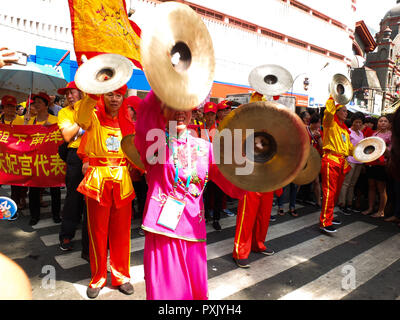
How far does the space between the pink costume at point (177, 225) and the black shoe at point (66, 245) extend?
95.5 inches

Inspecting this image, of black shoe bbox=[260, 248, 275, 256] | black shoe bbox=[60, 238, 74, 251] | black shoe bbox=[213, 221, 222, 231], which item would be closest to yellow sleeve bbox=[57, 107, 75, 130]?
black shoe bbox=[60, 238, 74, 251]

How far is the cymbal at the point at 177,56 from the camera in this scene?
1.27m

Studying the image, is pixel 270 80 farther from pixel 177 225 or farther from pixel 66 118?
pixel 177 225

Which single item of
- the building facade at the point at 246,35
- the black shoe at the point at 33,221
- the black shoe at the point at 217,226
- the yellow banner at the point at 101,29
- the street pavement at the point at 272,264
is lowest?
the street pavement at the point at 272,264

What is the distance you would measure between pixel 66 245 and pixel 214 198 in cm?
243

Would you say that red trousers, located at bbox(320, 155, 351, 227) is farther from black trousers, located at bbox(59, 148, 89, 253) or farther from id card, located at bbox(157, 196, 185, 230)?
black trousers, located at bbox(59, 148, 89, 253)

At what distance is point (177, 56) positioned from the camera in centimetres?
145

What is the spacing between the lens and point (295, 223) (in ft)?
17.7

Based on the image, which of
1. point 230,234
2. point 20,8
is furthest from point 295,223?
point 20,8

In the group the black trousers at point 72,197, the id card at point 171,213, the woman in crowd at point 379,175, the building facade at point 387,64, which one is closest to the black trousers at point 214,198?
the black trousers at point 72,197

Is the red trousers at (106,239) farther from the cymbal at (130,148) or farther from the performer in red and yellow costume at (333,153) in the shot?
the performer in red and yellow costume at (333,153)

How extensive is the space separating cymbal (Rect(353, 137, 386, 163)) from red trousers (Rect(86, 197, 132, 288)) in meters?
4.01

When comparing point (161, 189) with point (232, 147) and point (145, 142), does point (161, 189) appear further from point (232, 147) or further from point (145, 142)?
point (232, 147)

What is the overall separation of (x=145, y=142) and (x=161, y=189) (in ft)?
1.11
